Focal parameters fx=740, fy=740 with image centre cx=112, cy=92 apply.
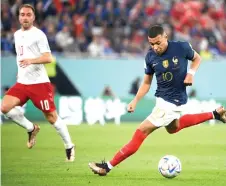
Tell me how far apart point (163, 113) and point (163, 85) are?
1.61ft

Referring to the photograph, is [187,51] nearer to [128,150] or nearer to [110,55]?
[128,150]

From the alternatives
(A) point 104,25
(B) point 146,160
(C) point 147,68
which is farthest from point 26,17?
(A) point 104,25

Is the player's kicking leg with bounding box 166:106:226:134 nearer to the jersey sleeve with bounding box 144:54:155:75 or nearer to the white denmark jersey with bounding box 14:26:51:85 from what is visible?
the jersey sleeve with bounding box 144:54:155:75

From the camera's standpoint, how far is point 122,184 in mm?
10406

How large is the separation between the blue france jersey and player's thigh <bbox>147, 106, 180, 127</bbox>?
21cm

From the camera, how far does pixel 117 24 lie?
1038 inches

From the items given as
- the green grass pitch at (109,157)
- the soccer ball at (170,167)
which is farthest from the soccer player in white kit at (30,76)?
the soccer ball at (170,167)

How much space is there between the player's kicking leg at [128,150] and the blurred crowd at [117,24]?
13.9 meters

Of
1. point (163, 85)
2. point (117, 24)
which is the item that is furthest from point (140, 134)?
point (117, 24)

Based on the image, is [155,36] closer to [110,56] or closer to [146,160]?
[146,160]

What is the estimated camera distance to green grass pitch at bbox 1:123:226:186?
10820 millimetres

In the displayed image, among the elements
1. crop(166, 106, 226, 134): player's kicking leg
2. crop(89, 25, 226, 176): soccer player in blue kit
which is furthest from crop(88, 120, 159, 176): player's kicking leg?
crop(166, 106, 226, 134): player's kicking leg

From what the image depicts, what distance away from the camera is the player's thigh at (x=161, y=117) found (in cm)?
1117

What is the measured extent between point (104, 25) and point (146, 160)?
510 inches
